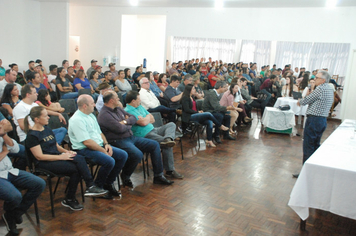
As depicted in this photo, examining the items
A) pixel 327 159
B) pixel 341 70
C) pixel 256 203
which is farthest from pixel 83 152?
pixel 341 70

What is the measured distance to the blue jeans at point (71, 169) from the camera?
291 cm

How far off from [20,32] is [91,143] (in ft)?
30.7

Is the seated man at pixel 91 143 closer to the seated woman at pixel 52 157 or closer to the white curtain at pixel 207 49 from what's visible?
the seated woman at pixel 52 157

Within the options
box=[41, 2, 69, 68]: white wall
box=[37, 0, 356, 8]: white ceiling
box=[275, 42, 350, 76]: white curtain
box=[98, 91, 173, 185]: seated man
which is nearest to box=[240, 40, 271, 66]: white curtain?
box=[275, 42, 350, 76]: white curtain

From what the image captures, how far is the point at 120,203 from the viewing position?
3.30 metres

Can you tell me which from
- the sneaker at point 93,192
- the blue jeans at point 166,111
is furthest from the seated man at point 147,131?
the blue jeans at point 166,111

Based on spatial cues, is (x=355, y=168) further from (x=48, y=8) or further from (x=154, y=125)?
(x=48, y=8)

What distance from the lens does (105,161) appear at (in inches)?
127

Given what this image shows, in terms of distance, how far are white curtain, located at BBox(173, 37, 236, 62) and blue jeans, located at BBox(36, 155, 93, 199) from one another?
9975mm

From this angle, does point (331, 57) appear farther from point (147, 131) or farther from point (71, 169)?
point (71, 169)

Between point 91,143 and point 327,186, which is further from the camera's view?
point 91,143

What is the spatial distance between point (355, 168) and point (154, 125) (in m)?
2.73

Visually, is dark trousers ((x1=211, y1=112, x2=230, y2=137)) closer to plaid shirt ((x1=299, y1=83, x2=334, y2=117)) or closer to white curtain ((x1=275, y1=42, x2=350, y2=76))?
plaid shirt ((x1=299, y1=83, x2=334, y2=117))

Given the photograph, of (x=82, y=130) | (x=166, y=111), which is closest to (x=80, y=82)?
(x=166, y=111)
